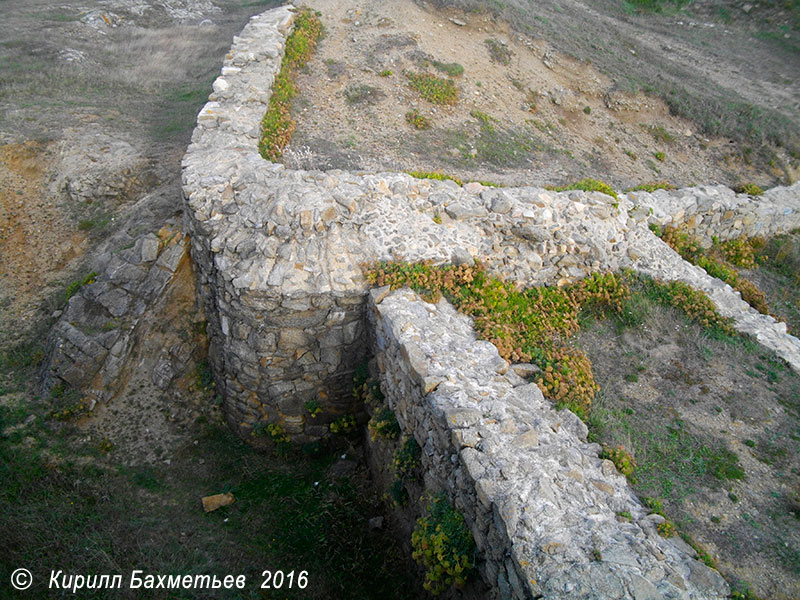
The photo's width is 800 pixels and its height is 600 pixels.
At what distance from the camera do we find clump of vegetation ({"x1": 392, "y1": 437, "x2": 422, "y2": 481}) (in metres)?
Result: 6.45

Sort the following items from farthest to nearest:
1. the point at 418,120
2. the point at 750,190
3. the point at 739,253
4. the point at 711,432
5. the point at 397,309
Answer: the point at 418,120, the point at 750,190, the point at 739,253, the point at 397,309, the point at 711,432

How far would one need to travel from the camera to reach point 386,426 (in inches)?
283

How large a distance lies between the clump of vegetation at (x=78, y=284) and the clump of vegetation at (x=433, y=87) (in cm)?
880

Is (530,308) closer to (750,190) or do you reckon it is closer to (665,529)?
(665,529)

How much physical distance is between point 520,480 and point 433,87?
36.7 ft

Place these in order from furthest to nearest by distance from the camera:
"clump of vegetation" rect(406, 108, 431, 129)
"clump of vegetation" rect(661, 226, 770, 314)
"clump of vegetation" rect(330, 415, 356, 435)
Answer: "clump of vegetation" rect(406, 108, 431, 129) < "clump of vegetation" rect(661, 226, 770, 314) < "clump of vegetation" rect(330, 415, 356, 435)

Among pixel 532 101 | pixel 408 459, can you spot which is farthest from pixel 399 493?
pixel 532 101

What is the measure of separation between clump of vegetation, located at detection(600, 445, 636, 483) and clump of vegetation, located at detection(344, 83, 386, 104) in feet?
33.5

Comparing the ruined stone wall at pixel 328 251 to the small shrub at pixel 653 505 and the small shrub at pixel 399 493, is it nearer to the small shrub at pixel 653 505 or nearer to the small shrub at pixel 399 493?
the small shrub at pixel 399 493

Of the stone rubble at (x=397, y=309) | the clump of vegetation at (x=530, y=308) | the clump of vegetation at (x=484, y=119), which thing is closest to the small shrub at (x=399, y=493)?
the stone rubble at (x=397, y=309)

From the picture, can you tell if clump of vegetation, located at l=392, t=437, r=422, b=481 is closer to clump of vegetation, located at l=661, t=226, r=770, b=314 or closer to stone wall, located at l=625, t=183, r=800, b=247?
stone wall, located at l=625, t=183, r=800, b=247

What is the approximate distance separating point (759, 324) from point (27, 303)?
13.2 metres

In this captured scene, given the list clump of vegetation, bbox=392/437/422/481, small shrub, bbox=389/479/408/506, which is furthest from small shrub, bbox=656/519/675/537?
small shrub, bbox=389/479/408/506

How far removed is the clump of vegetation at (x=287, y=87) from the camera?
1038cm
